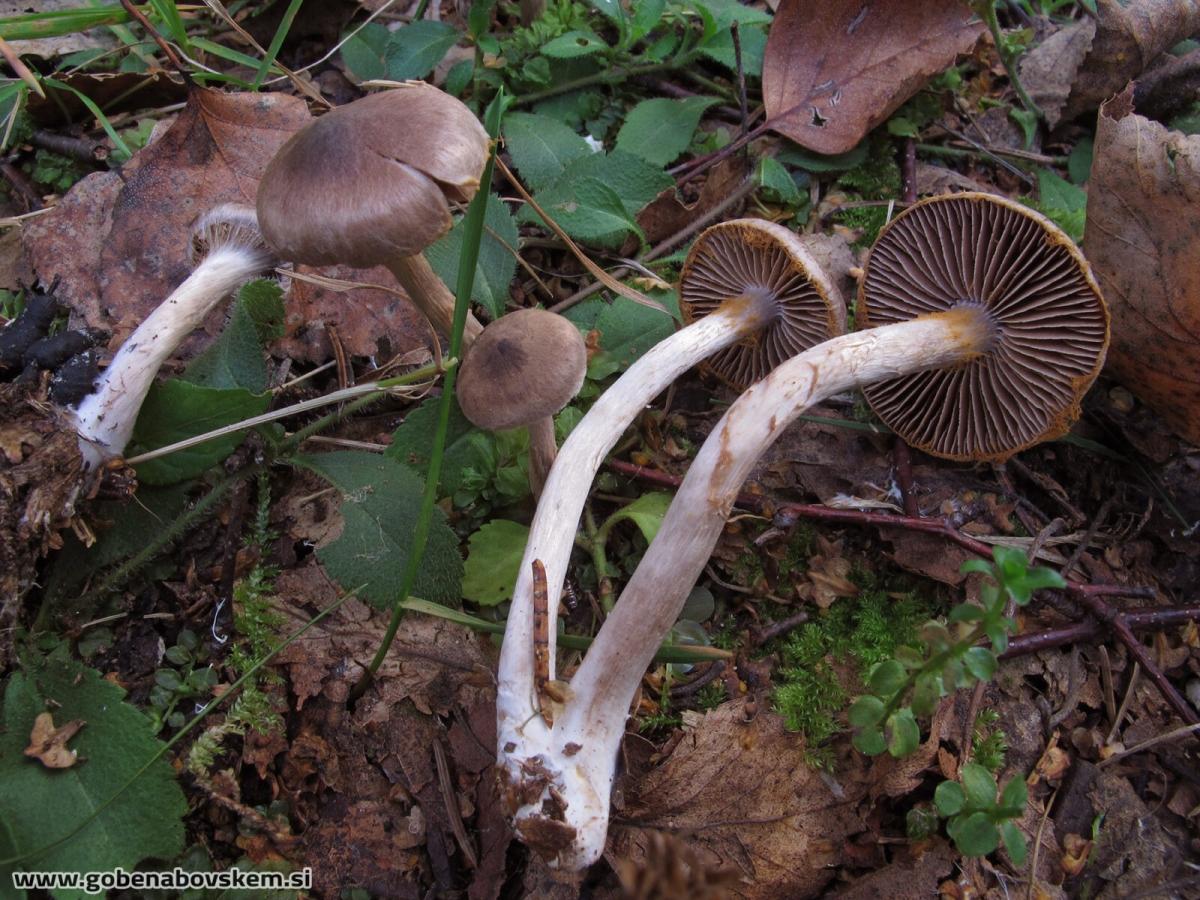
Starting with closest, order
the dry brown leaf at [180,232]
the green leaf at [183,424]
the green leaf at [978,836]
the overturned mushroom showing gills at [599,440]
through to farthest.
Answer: the green leaf at [978,836]
the overturned mushroom showing gills at [599,440]
the green leaf at [183,424]
the dry brown leaf at [180,232]

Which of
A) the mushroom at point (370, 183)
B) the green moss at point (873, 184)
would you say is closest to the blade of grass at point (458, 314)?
the mushroom at point (370, 183)

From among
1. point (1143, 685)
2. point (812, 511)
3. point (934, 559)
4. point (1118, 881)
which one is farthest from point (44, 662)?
point (1143, 685)

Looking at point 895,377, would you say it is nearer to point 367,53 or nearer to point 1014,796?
point 1014,796

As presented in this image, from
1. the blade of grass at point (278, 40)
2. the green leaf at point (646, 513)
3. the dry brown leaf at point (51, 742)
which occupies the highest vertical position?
the blade of grass at point (278, 40)

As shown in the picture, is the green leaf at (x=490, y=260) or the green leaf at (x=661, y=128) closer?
the green leaf at (x=490, y=260)

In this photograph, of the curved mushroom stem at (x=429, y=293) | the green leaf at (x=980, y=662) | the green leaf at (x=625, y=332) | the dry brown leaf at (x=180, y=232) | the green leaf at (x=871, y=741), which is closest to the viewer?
the green leaf at (x=980, y=662)

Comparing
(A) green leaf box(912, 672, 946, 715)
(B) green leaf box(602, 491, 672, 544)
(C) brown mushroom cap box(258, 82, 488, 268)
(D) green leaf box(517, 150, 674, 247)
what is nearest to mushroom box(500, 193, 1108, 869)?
(B) green leaf box(602, 491, 672, 544)

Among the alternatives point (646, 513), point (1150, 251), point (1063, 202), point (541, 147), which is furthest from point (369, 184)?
point (1063, 202)

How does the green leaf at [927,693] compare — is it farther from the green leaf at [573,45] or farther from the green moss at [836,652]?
the green leaf at [573,45]
